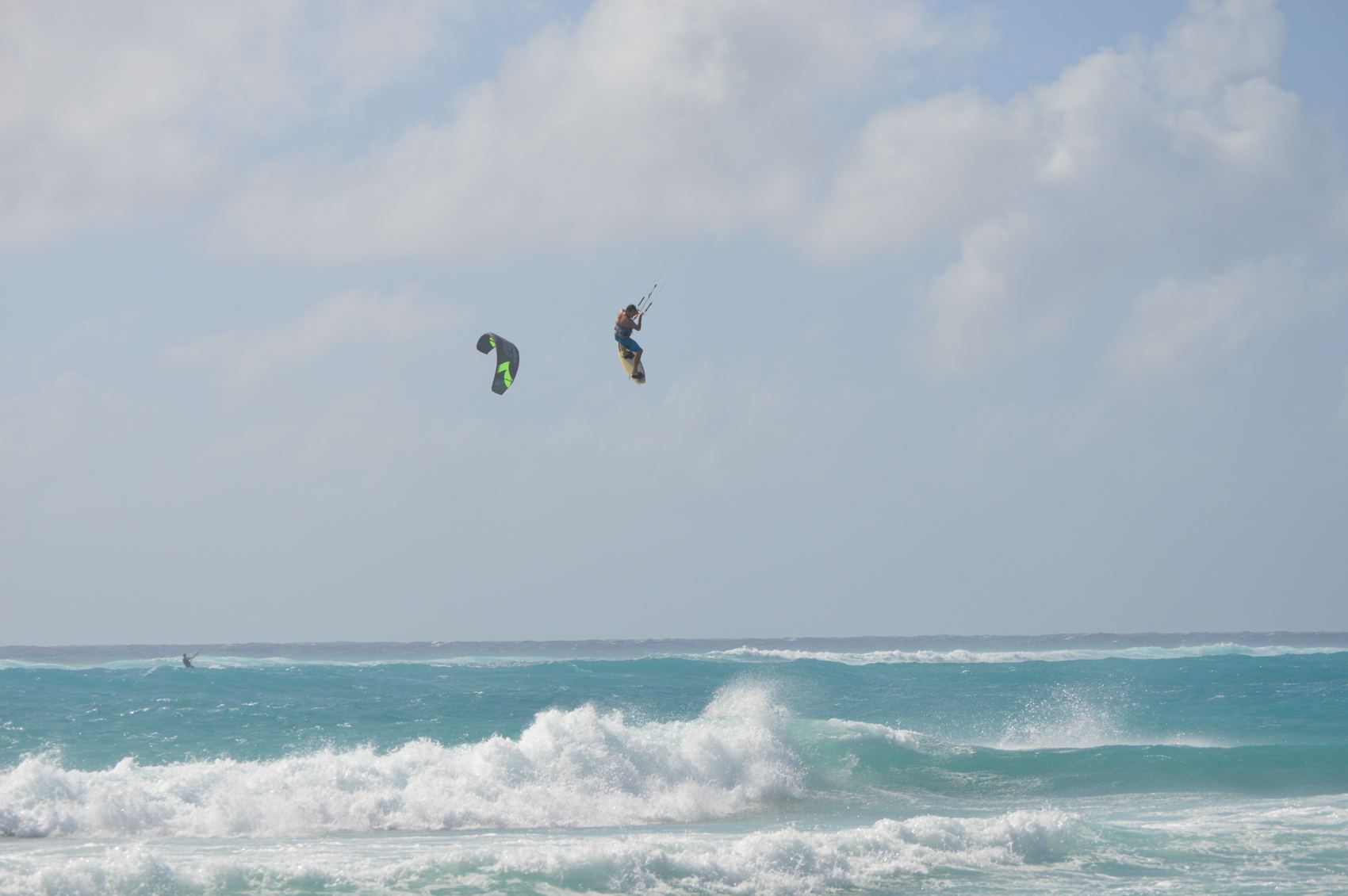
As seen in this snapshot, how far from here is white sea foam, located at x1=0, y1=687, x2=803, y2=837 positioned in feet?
49.4

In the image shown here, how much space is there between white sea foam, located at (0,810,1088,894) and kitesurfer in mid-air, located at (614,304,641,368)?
5.28m

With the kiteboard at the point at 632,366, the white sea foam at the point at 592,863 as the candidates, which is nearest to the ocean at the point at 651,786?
the white sea foam at the point at 592,863

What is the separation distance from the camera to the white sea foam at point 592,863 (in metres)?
11.8

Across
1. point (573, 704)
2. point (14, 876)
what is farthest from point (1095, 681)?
point (14, 876)

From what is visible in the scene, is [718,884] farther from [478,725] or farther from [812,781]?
[478,725]

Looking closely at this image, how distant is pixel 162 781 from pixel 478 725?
7479mm

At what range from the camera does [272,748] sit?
20.2 meters

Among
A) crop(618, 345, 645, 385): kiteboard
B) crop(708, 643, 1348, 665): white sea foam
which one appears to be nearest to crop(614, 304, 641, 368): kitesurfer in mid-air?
crop(618, 345, 645, 385): kiteboard

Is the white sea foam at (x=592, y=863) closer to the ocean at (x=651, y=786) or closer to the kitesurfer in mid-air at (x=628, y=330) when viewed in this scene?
the ocean at (x=651, y=786)

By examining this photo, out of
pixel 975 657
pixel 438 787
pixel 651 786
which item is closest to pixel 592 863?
pixel 438 787

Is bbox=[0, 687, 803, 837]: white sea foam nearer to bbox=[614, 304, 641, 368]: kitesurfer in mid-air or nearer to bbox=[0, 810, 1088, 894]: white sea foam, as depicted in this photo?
bbox=[0, 810, 1088, 894]: white sea foam

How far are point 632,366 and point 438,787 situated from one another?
558 cm

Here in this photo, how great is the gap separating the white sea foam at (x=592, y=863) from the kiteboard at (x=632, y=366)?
505 cm

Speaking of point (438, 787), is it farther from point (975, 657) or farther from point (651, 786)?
point (975, 657)
